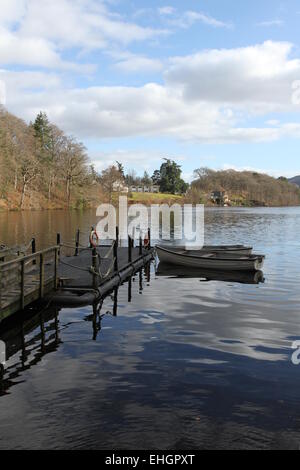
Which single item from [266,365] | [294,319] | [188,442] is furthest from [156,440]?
[294,319]

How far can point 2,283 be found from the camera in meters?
12.3

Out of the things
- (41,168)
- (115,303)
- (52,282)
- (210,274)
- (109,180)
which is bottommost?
(115,303)

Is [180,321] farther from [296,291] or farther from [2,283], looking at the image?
[296,291]

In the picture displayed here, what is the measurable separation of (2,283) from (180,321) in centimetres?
608

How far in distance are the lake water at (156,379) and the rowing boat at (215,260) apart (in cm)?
811

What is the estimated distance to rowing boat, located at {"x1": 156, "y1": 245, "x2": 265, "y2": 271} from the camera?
24422 mm

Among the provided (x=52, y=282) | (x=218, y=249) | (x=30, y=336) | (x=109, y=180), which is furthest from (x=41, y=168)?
(x=30, y=336)

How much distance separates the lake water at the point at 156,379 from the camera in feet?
22.3

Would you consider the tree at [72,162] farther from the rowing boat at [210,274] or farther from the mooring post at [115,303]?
the mooring post at [115,303]

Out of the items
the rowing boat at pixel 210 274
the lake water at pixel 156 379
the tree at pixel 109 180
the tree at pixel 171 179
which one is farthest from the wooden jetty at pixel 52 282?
the tree at pixel 171 179

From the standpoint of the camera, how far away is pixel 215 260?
993 inches

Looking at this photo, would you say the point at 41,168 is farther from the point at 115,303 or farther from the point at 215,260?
the point at 115,303

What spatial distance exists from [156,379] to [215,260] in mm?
16759

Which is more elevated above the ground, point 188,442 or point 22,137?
point 22,137
